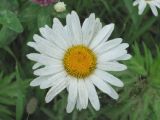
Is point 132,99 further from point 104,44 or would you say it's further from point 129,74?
point 104,44

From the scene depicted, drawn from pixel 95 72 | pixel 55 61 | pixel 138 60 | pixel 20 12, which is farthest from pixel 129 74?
pixel 20 12

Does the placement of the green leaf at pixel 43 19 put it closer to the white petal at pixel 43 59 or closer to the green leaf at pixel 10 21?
the green leaf at pixel 10 21

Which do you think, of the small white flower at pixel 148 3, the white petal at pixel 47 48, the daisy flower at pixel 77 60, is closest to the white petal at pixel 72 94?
the daisy flower at pixel 77 60

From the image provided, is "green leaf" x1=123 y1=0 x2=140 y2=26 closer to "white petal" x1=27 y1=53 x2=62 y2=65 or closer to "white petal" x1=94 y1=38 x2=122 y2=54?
"white petal" x1=94 y1=38 x2=122 y2=54

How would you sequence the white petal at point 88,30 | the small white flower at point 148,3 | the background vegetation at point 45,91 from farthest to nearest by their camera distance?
the small white flower at point 148,3 → the background vegetation at point 45,91 → the white petal at point 88,30

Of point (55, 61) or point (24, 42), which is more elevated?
point (55, 61)

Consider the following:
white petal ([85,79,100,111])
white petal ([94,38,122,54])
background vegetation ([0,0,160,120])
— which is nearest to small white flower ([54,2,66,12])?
background vegetation ([0,0,160,120])

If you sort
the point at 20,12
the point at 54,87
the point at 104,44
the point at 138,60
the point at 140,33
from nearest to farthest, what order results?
the point at 54,87 → the point at 104,44 → the point at 138,60 → the point at 20,12 → the point at 140,33
